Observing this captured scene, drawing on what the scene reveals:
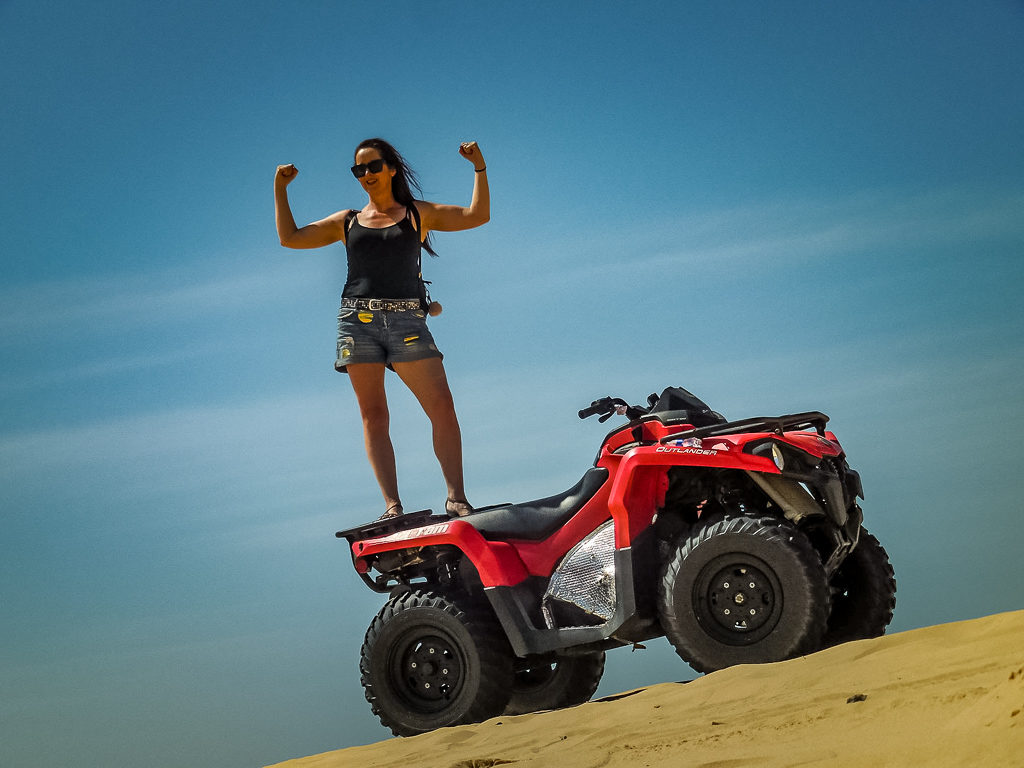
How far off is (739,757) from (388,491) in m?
3.85

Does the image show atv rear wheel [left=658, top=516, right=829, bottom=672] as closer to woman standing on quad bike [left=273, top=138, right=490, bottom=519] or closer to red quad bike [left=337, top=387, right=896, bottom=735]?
red quad bike [left=337, top=387, right=896, bottom=735]

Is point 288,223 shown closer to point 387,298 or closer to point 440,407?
point 387,298

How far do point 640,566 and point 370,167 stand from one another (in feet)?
11.0

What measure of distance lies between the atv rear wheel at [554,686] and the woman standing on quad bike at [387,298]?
56.3 inches

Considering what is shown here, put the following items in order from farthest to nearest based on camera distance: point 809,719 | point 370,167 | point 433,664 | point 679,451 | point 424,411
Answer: point 370,167 < point 424,411 < point 433,664 < point 679,451 < point 809,719

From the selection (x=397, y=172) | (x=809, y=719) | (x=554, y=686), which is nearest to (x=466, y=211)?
(x=397, y=172)

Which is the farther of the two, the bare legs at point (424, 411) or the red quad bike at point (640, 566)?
the bare legs at point (424, 411)

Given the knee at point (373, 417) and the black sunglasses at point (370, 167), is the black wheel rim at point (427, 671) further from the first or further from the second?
the black sunglasses at point (370, 167)

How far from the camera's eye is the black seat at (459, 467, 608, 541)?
7117mm

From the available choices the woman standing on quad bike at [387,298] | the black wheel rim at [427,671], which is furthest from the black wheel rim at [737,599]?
the woman standing on quad bike at [387,298]

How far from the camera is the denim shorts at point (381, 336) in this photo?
7762 millimetres

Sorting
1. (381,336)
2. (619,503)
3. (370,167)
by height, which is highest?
(370,167)

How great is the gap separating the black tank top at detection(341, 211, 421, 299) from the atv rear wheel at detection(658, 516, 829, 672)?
2.69 m

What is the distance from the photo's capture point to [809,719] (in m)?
4.87
